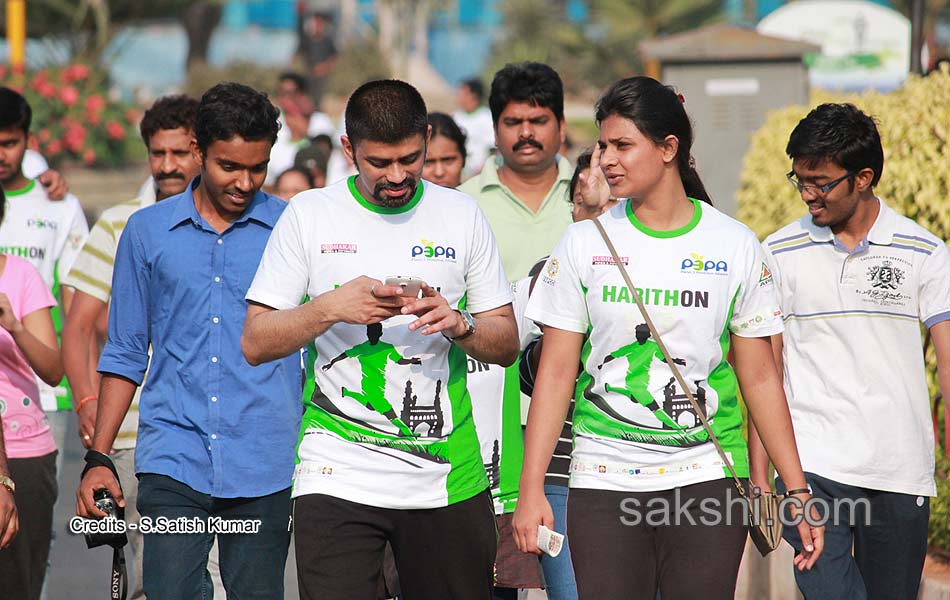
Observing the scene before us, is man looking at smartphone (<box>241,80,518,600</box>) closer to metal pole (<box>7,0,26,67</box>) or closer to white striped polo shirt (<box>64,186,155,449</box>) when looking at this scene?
white striped polo shirt (<box>64,186,155,449</box>)

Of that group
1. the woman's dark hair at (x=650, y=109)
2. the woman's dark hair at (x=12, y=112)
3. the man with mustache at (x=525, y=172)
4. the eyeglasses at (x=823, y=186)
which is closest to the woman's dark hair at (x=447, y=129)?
the man with mustache at (x=525, y=172)

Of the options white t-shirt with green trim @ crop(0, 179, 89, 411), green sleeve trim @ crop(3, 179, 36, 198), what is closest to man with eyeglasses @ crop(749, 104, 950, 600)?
white t-shirt with green trim @ crop(0, 179, 89, 411)

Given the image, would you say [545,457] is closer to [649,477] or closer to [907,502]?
[649,477]

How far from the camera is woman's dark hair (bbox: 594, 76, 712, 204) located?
14.4 feet

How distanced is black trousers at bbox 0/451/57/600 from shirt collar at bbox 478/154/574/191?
2.16m

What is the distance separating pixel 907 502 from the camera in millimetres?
5172

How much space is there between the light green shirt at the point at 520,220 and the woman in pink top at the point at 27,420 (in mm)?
1837

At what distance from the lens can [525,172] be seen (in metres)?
6.45

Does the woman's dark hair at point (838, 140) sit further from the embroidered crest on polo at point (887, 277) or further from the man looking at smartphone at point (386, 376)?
the man looking at smartphone at point (386, 376)

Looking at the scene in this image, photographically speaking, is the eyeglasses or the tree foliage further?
the tree foliage

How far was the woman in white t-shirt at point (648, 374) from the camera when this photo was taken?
425cm

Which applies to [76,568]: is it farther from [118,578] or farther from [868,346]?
[868,346]

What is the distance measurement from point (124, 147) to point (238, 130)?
722 inches

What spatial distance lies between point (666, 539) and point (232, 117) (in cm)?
192
